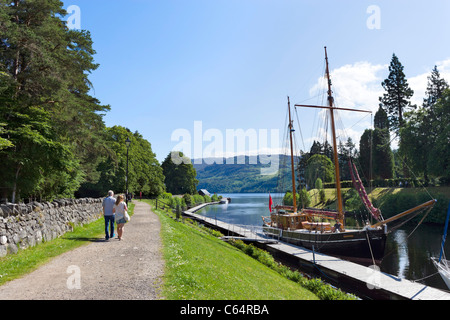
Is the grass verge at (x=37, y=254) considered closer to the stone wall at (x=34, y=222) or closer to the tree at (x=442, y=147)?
the stone wall at (x=34, y=222)

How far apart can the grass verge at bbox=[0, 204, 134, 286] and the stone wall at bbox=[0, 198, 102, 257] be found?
0.96ft

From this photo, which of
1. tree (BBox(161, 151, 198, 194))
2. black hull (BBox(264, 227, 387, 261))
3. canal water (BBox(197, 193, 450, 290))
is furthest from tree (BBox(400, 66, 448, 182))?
tree (BBox(161, 151, 198, 194))

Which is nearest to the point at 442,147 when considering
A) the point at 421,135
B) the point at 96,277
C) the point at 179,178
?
the point at 421,135

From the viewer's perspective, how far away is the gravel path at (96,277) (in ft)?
20.7

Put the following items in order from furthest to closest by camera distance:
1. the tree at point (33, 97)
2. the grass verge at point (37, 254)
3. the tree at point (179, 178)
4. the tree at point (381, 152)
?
the tree at point (179, 178)
the tree at point (381, 152)
the tree at point (33, 97)
the grass verge at point (37, 254)

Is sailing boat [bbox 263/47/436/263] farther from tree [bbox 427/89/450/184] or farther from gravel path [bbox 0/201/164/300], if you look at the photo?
tree [bbox 427/89/450/184]

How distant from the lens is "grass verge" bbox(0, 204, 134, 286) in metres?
7.82

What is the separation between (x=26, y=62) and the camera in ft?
57.7

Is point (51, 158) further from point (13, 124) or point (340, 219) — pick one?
point (340, 219)

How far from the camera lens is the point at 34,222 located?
36.6ft

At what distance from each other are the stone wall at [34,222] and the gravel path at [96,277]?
169 centimetres

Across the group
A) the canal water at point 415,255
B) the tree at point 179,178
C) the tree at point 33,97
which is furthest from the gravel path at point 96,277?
the tree at point 179,178

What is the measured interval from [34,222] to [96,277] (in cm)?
563
